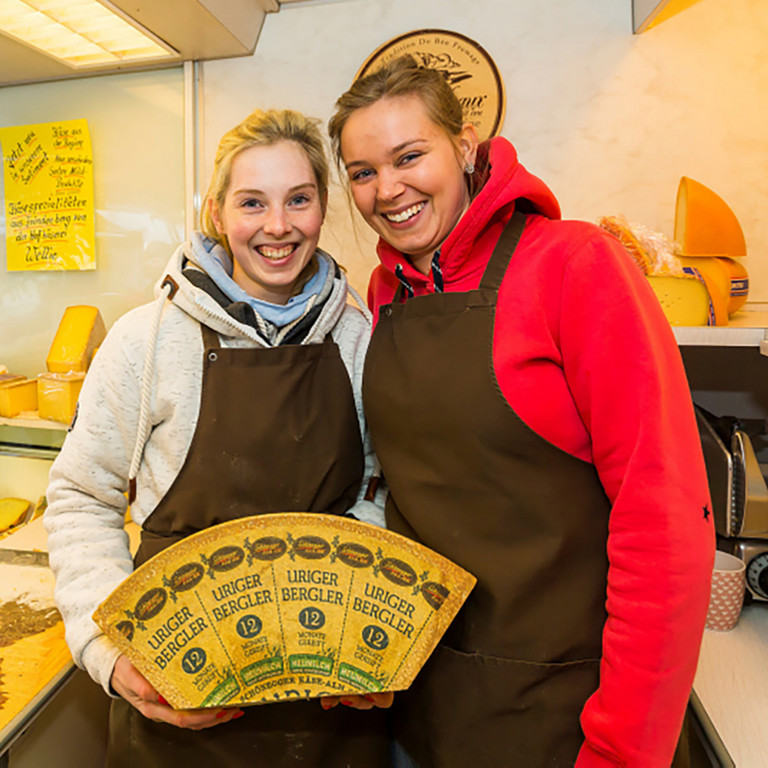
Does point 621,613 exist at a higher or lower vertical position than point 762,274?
lower

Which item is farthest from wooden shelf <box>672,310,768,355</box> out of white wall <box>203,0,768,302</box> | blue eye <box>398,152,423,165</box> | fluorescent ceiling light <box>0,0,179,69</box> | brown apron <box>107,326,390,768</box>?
fluorescent ceiling light <box>0,0,179,69</box>

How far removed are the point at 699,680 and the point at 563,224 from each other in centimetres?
90

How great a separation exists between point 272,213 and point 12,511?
5.24 feet

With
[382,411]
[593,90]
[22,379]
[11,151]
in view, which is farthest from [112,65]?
[382,411]

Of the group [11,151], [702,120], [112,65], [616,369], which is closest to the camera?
[616,369]

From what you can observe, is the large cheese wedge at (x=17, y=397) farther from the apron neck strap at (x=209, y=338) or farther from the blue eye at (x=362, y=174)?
the blue eye at (x=362, y=174)

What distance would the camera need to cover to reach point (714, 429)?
133 centimetres

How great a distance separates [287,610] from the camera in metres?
0.81

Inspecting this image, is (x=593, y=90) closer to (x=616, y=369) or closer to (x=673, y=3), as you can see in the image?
(x=673, y=3)

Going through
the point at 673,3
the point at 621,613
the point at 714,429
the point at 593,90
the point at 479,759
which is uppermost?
the point at 673,3

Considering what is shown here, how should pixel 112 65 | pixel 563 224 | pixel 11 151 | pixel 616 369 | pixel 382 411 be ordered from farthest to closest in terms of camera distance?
pixel 11 151 → pixel 112 65 → pixel 382 411 → pixel 563 224 → pixel 616 369

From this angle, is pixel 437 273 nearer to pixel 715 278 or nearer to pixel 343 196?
pixel 715 278

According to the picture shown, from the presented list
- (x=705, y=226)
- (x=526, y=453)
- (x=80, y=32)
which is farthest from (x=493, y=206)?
(x=80, y=32)

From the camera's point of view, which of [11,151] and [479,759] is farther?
[11,151]
